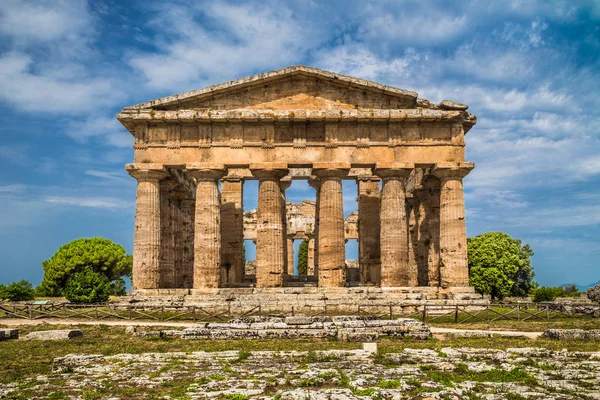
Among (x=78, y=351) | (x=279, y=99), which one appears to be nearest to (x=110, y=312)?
(x=78, y=351)

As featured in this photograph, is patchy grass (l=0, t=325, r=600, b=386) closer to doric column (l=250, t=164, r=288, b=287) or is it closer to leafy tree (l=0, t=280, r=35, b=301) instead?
doric column (l=250, t=164, r=288, b=287)

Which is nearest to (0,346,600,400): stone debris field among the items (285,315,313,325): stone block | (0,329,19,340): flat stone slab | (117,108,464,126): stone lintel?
(285,315,313,325): stone block

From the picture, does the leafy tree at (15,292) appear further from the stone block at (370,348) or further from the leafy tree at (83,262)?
the stone block at (370,348)

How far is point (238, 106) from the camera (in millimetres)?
29547

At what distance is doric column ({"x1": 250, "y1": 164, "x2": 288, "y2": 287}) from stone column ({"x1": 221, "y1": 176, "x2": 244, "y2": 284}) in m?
4.14

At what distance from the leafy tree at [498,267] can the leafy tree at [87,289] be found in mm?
28291

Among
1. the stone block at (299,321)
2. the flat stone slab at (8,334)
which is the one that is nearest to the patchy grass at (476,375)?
the stone block at (299,321)

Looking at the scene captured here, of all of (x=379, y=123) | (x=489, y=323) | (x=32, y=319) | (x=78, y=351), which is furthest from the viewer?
(x=379, y=123)

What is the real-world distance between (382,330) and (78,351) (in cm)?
839

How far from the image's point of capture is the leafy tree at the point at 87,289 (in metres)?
32.1

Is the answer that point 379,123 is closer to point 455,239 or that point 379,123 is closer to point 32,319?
point 455,239

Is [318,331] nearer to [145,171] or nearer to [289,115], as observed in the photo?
[289,115]

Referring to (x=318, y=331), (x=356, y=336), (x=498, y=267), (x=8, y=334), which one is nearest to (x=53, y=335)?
(x=8, y=334)

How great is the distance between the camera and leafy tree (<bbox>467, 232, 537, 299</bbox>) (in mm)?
44312
